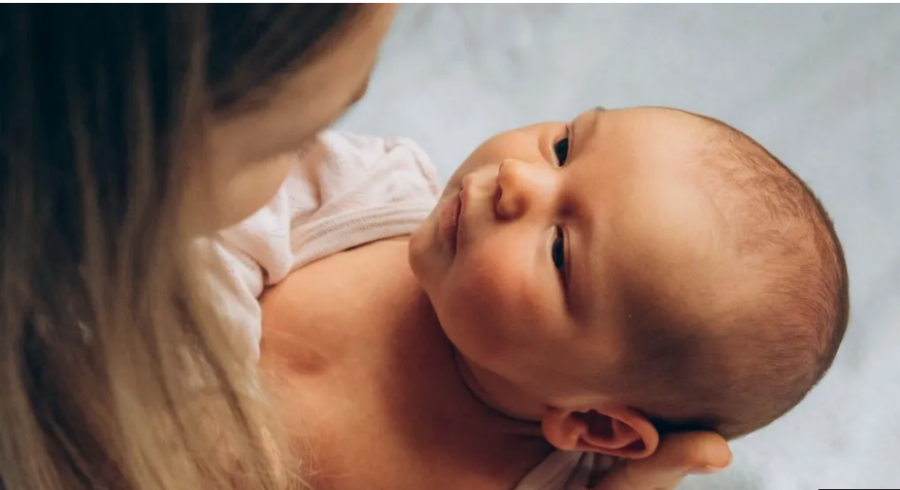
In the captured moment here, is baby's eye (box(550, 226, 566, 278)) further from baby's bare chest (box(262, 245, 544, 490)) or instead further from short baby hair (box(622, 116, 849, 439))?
baby's bare chest (box(262, 245, 544, 490))

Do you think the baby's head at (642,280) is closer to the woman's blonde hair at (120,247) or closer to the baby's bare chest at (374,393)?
the baby's bare chest at (374,393)

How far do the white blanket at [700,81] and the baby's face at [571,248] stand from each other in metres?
0.40

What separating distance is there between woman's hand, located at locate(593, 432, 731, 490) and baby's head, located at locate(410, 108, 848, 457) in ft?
0.05

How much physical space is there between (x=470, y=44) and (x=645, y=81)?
0.24 metres

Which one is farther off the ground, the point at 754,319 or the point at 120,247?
the point at 120,247

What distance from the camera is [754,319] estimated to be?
0.65m

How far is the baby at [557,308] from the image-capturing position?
0.65 m

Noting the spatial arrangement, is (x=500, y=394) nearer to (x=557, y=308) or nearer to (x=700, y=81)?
(x=557, y=308)

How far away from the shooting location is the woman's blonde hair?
369 millimetres

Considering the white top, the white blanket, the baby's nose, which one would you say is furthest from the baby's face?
the white blanket

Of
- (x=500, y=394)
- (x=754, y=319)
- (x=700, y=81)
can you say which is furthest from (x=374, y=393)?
(x=700, y=81)

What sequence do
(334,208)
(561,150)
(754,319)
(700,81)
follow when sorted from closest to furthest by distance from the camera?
1. (754,319)
2. (561,150)
3. (334,208)
4. (700,81)

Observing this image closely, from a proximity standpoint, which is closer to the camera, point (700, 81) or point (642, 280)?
point (642, 280)

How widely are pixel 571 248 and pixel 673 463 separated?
0.19 metres
